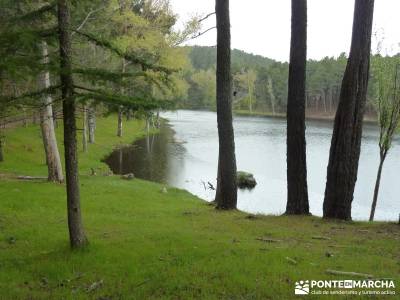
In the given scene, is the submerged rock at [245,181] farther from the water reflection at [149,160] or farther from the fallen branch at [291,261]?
the fallen branch at [291,261]

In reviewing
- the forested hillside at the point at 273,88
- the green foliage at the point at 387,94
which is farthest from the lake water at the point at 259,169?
the forested hillside at the point at 273,88

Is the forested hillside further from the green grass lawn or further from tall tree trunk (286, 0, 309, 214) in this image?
the green grass lawn

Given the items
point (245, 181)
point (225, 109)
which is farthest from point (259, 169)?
point (225, 109)

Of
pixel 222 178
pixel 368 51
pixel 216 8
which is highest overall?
pixel 216 8

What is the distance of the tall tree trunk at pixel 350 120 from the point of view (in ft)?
33.9

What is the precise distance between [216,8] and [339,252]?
7.76 m

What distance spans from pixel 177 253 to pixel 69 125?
2.77 m

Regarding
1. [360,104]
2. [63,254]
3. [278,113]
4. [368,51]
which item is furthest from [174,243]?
[278,113]

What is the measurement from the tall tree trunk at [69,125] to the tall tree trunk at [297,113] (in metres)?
6.21

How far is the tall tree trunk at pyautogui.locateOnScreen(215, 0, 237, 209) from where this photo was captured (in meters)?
12.0

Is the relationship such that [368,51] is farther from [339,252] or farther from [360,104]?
[339,252]

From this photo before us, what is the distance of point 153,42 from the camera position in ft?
86.8

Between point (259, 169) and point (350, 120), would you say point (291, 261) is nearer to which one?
point (350, 120)

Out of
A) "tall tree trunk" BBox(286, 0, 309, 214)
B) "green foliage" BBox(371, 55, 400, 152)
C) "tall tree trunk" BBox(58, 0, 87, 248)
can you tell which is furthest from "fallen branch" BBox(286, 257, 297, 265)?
"green foliage" BBox(371, 55, 400, 152)
